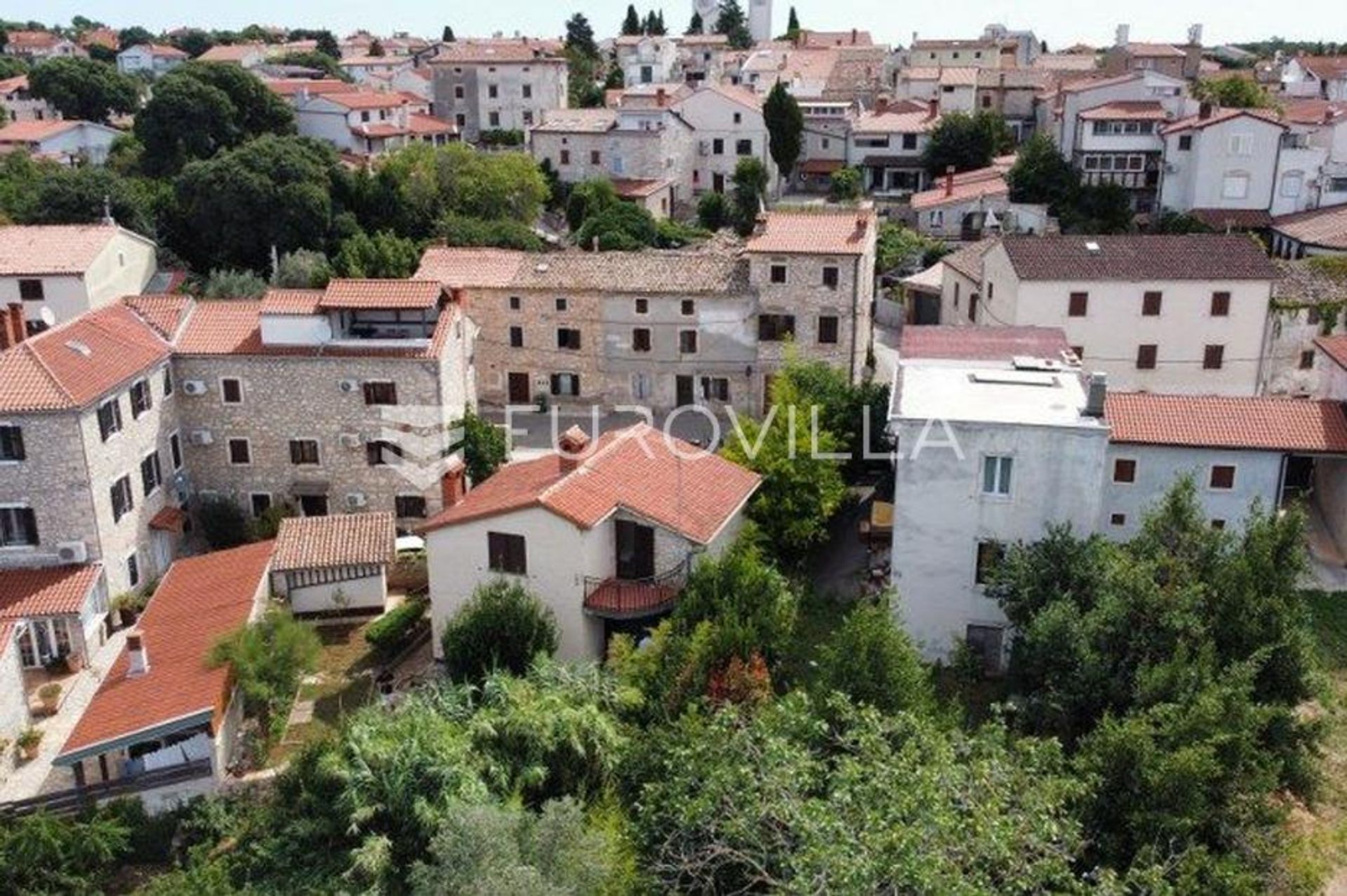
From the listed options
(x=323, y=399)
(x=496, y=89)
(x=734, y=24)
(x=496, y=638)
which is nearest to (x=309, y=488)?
(x=323, y=399)

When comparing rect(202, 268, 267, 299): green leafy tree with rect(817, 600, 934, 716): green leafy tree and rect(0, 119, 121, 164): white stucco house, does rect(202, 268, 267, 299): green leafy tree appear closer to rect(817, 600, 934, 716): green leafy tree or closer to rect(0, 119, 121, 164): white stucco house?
rect(817, 600, 934, 716): green leafy tree

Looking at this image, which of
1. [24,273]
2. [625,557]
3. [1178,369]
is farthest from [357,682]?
[1178,369]

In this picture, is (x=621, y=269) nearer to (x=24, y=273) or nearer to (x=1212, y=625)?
(x=24, y=273)

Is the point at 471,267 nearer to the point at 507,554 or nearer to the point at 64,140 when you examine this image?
the point at 507,554

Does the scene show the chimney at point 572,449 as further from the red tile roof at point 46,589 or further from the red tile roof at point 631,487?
the red tile roof at point 46,589

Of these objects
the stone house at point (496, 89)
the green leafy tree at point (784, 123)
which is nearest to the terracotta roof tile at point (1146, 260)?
the green leafy tree at point (784, 123)

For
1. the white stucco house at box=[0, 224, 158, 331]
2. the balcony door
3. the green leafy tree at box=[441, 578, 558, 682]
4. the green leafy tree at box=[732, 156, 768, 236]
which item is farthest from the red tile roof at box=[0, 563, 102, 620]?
the green leafy tree at box=[732, 156, 768, 236]
